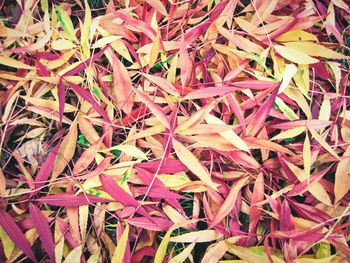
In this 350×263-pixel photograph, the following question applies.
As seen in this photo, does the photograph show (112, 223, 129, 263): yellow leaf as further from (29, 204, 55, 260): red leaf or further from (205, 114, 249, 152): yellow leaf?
(205, 114, 249, 152): yellow leaf

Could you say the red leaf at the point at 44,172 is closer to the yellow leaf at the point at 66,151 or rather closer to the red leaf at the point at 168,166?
the yellow leaf at the point at 66,151

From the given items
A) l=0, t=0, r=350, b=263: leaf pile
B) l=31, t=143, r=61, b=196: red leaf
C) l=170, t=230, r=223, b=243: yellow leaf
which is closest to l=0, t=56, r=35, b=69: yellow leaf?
l=0, t=0, r=350, b=263: leaf pile

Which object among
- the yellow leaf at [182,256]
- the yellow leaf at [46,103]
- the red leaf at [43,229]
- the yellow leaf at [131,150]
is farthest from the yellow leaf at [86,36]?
the yellow leaf at [182,256]

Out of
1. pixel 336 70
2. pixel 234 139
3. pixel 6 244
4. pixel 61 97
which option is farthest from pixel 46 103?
pixel 336 70

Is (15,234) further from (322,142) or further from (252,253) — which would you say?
(322,142)

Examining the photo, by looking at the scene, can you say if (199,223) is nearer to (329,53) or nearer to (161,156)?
(161,156)

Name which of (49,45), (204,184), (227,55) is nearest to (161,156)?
(204,184)
